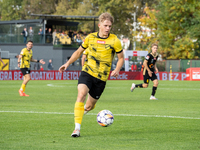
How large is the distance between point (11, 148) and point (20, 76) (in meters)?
29.5

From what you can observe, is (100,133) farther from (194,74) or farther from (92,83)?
(194,74)

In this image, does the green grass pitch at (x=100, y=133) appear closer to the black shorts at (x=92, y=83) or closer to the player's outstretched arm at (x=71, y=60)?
the black shorts at (x=92, y=83)

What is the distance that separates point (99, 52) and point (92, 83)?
1.93 feet

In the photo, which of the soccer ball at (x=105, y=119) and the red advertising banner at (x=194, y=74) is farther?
the red advertising banner at (x=194, y=74)

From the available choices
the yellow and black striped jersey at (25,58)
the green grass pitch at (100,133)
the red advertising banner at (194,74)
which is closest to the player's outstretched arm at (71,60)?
the green grass pitch at (100,133)

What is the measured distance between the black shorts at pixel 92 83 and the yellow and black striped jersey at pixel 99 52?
2.7 inches

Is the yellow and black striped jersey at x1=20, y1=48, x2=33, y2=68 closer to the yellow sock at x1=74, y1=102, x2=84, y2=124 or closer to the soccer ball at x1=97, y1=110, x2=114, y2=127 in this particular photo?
the soccer ball at x1=97, y1=110, x2=114, y2=127

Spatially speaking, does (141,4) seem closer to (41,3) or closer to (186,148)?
(41,3)

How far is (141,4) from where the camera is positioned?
188 feet

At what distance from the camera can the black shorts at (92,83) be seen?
673 cm

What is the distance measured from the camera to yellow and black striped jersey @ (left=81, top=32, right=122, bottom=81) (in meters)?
6.86

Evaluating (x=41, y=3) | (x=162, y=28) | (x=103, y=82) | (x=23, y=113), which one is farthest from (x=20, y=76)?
(x=41, y=3)

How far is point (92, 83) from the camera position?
6867 millimetres

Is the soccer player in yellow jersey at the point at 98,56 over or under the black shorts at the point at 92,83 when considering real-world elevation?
over
